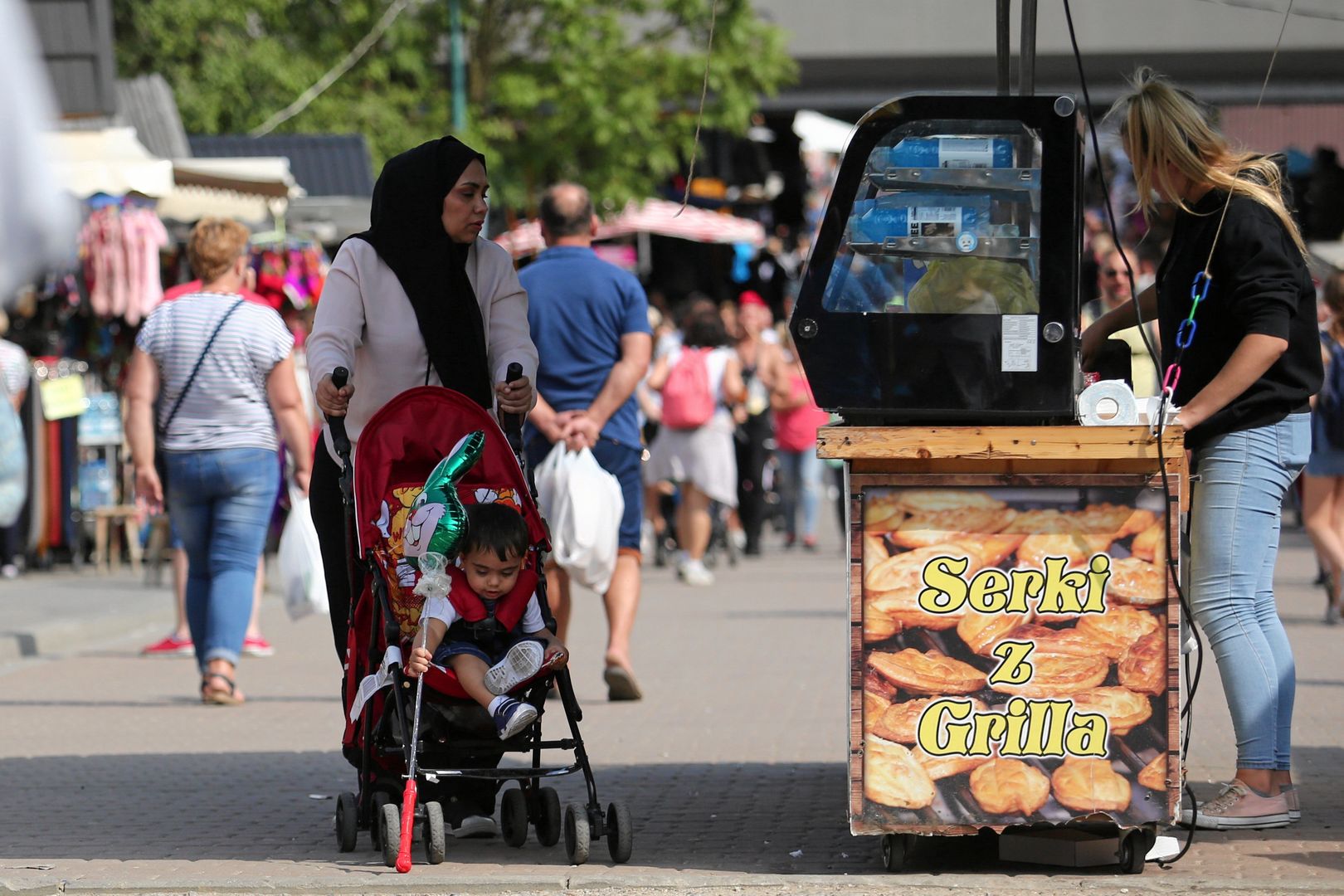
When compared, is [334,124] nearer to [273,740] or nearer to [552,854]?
[273,740]

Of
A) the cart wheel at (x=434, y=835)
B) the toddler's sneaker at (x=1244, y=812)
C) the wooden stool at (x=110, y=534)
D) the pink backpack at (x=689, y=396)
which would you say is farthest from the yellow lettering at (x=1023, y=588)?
the wooden stool at (x=110, y=534)

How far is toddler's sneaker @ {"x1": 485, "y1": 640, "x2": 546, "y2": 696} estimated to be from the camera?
588 cm

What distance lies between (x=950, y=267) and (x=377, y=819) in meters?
2.18

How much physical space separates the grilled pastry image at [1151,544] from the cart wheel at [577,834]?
160 centimetres

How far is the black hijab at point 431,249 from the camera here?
20.8ft

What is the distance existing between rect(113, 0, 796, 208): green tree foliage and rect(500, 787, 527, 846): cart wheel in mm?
19406

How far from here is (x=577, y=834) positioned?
227 inches

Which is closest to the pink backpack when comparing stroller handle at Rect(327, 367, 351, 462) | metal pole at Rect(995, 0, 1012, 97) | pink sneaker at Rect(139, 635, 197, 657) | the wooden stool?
the wooden stool

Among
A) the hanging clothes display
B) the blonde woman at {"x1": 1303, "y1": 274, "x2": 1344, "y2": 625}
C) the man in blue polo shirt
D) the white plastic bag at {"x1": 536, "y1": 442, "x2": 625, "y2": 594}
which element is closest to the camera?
the white plastic bag at {"x1": 536, "y1": 442, "x2": 625, "y2": 594}

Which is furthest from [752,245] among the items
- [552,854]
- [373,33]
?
[552,854]

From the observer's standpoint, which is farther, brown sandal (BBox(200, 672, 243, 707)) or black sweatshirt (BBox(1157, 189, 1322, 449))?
brown sandal (BBox(200, 672, 243, 707))

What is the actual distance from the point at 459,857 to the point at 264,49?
65.8 feet

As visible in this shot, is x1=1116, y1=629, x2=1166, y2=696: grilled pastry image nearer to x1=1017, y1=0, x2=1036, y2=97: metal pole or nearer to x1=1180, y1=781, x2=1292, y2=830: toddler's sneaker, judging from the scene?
x1=1180, y1=781, x2=1292, y2=830: toddler's sneaker

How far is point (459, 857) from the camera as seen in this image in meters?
5.99
